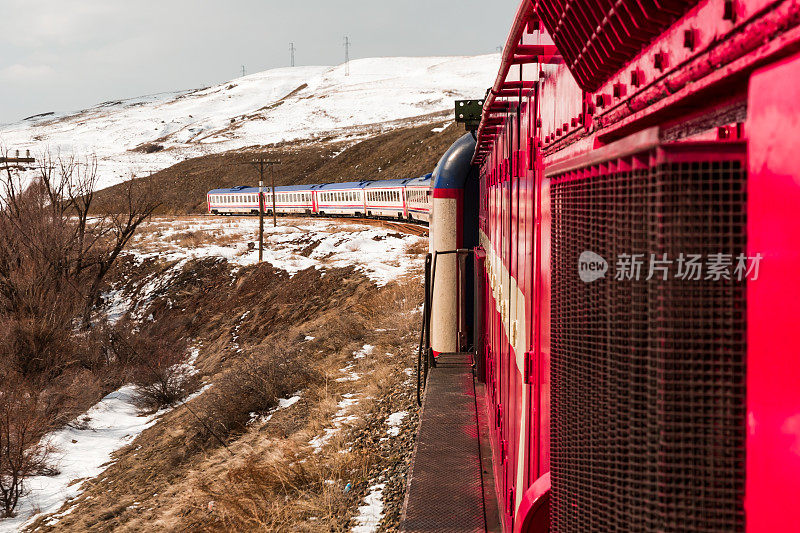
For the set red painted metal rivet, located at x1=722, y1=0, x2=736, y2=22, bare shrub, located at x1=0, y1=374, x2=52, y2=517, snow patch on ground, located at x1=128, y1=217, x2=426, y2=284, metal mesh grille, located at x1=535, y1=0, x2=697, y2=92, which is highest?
metal mesh grille, located at x1=535, y1=0, x2=697, y2=92

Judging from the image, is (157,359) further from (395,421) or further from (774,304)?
(774,304)

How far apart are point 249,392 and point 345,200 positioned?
92.1 ft

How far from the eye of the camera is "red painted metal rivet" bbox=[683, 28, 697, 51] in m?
1.15

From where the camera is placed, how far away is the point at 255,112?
126125mm

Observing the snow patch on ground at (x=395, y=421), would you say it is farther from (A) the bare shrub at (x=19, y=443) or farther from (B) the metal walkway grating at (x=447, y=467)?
(A) the bare shrub at (x=19, y=443)

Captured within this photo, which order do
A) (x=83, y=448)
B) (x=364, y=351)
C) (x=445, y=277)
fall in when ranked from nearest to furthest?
(x=445, y=277) < (x=364, y=351) < (x=83, y=448)

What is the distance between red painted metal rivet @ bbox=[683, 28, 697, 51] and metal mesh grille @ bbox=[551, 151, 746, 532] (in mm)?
264

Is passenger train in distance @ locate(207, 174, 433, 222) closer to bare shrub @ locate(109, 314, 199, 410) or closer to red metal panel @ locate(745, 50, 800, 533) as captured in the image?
bare shrub @ locate(109, 314, 199, 410)

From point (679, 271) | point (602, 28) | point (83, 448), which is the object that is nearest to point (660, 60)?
point (602, 28)

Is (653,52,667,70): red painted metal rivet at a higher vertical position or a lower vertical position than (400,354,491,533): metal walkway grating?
higher

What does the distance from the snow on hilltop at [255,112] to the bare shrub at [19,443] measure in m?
79.6

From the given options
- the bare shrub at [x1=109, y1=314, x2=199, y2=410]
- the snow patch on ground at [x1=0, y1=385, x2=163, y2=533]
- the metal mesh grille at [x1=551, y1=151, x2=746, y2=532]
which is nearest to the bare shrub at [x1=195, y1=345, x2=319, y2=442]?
the snow patch on ground at [x1=0, y1=385, x2=163, y2=533]

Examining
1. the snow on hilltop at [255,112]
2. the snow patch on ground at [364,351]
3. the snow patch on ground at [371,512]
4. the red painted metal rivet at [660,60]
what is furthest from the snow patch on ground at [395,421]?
the snow on hilltop at [255,112]

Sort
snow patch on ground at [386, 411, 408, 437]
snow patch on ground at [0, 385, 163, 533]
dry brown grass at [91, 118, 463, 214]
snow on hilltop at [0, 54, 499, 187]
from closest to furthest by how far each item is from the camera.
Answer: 1. snow patch on ground at [386, 411, 408, 437]
2. snow patch on ground at [0, 385, 163, 533]
3. dry brown grass at [91, 118, 463, 214]
4. snow on hilltop at [0, 54, 499, 187]
